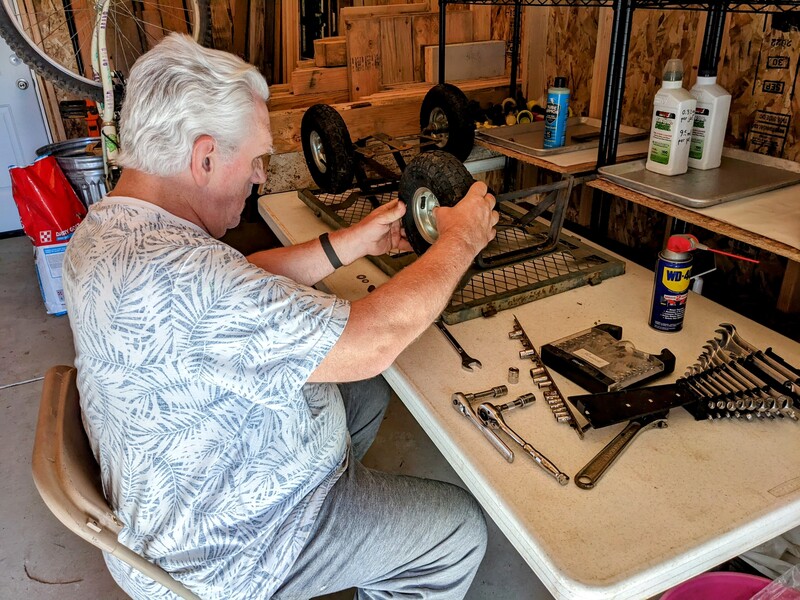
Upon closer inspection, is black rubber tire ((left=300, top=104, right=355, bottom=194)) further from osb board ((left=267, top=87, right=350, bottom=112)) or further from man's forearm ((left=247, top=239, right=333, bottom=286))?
osb board ((left=267, top=87, right=350, bottom=112))

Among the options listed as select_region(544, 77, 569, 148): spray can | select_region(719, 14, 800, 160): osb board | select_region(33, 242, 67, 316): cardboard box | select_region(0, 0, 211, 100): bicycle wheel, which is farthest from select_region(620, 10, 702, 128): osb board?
select_region(33, 242, 67, 316): cardboard box

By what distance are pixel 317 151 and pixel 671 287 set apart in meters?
1.29

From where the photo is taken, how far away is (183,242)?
915 millimetres

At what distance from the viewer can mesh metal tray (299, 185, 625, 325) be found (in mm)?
1375

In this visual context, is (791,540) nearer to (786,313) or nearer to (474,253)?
(786,313)

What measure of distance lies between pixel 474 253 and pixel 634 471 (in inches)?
18.6

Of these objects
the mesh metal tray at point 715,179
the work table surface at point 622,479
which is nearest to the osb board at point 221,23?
the mesh metal tray at point 715,179

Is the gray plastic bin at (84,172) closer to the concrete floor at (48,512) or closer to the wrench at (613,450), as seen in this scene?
the concrete floor at (48,512)

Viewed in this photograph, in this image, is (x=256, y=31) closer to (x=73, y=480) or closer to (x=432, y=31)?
(x=432, y=31)

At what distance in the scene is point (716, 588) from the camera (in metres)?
1.24

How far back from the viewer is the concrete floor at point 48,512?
163 cm

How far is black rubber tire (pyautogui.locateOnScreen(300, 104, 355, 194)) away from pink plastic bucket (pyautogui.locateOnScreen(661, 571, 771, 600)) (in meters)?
1.42

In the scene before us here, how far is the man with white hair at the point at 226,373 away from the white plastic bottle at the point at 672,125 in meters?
0.63

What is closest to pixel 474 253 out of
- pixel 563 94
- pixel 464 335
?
pixel 464 335
